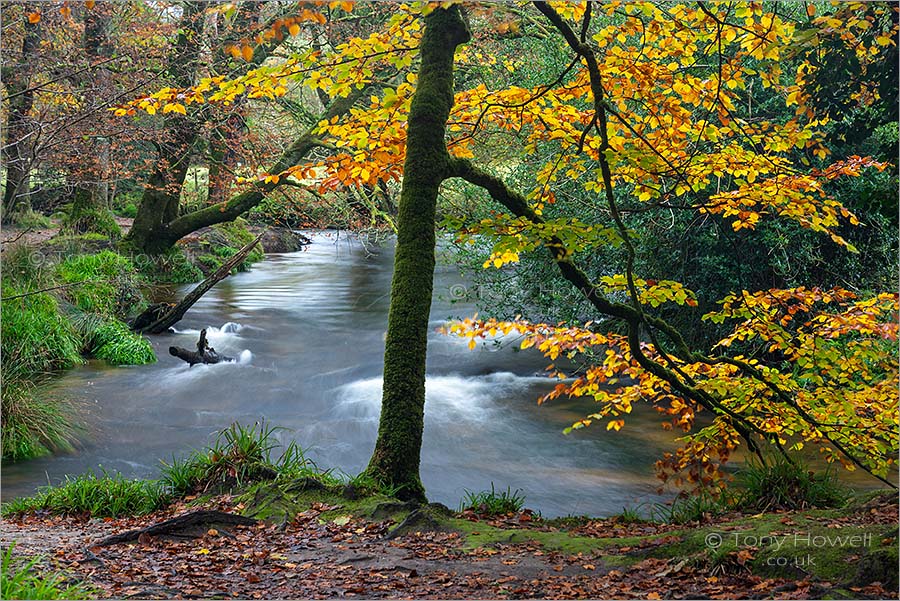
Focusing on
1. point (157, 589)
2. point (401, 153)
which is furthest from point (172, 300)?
point (157, 589)

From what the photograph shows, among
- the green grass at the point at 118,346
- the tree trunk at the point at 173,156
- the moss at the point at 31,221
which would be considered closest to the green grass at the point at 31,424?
the green grass at the point at 118,346

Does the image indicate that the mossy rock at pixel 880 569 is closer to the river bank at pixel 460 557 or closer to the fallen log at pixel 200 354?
the river bank at pixel 460 557

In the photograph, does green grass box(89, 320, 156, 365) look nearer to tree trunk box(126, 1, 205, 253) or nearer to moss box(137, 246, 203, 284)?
tree trunk box(126, 1, 205, 253)

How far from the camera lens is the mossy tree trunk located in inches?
199

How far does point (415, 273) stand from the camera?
5.19 meters

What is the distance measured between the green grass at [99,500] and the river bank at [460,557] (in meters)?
0.79

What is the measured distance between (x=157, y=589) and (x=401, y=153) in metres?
3.25

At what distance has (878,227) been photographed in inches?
322

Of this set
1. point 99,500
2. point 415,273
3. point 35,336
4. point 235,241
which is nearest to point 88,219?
point 235,241

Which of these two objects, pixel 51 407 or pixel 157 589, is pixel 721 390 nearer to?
pixel 157 589

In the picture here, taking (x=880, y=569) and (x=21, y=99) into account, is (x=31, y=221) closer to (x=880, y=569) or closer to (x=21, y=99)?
(x=21, y=99)

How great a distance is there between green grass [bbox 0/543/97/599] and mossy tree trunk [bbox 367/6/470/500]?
2.14m

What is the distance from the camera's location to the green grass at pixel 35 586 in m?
2.93

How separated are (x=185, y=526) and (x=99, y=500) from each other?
1817mm
